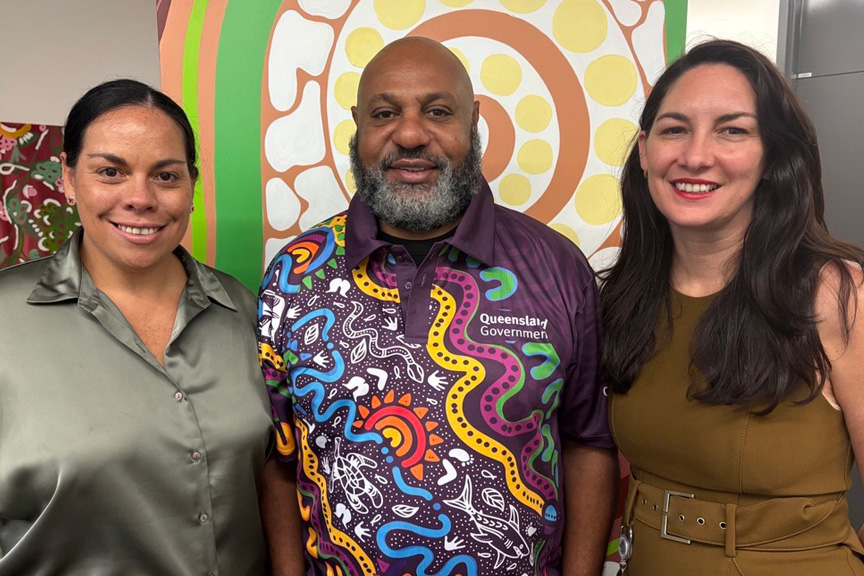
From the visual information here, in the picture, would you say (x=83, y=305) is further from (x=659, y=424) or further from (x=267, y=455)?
(x=659, y=424)

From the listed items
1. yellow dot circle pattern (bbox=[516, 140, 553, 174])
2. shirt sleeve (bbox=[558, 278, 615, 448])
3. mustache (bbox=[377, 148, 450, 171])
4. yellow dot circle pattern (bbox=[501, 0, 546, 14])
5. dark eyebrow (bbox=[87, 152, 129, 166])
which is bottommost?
shirt sleeve (bbox=[558, 278, 615, 448])

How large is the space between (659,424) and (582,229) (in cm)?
103

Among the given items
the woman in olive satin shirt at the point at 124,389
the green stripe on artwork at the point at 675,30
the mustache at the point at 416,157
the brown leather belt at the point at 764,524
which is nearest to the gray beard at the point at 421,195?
the mustache at the point at 416,157

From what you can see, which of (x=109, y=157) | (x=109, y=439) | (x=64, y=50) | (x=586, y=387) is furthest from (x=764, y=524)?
(x=64, y=50)

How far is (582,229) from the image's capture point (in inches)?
98.3

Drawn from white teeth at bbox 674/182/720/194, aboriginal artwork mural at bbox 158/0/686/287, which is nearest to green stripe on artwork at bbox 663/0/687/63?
aboriginal artwork mural at bbox 158/0/686/287

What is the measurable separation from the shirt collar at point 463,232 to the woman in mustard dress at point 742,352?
41cm

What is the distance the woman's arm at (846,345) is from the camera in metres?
1.44

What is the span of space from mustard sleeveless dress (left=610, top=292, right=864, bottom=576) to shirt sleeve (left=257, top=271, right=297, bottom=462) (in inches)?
35.7

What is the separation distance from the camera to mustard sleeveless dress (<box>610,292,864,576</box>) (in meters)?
1.47

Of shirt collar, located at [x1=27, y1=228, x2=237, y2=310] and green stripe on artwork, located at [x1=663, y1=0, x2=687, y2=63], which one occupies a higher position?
green stripe on artwork, located at [x1=663, y1=0, x2=687, y2=63]

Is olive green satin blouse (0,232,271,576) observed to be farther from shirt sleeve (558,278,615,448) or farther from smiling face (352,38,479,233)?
shirt sleeve (558,278,615,448)

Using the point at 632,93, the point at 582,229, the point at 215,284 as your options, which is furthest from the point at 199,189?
the point at 632,93

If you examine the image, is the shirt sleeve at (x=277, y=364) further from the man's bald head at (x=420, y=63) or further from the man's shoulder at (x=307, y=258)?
the man's bald head at (x=420, y=63)
